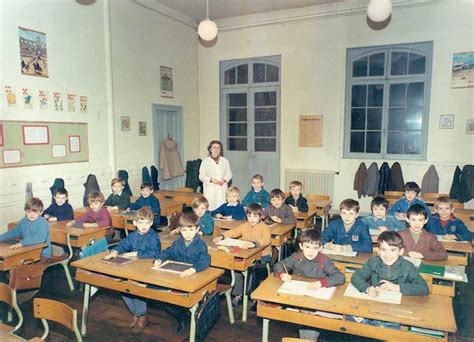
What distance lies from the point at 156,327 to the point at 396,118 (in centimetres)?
578

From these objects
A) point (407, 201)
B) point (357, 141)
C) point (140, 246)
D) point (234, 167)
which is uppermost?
point (357, 141)

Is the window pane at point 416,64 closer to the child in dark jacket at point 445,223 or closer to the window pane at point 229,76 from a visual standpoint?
the window pane at point 229,76

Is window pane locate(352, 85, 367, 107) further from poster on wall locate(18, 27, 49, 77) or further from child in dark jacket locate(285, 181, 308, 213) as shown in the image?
poster on wall locate(18, 27, 49, 77)

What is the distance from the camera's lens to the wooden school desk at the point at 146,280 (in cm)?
248

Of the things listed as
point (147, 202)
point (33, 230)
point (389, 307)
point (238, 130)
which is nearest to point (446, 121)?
point (238, 130)

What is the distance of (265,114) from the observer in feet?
26.6

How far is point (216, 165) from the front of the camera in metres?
5.52

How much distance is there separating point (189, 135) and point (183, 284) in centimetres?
615

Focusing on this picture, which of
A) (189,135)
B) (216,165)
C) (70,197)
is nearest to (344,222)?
(216,165)

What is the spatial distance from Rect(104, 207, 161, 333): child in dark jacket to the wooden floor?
0.09 m

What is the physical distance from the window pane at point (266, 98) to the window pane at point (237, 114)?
36 centimetres

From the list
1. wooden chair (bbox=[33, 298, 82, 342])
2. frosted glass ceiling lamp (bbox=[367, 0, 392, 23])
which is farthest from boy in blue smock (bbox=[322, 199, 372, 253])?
frosted glass ceiling lamp (bbox=[367, 0, 392, 23])

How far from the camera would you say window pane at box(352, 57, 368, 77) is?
282 inches

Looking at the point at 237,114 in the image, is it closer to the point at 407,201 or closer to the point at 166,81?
the point at 166,81
